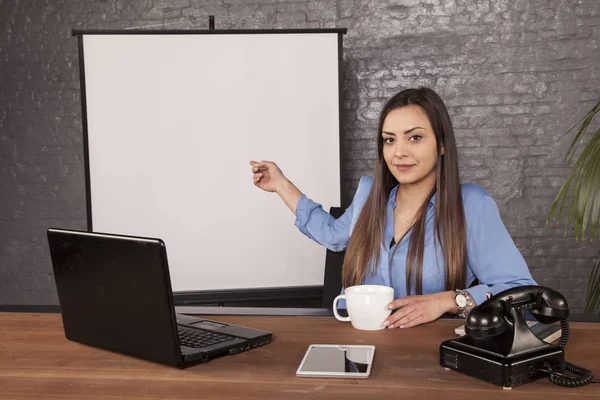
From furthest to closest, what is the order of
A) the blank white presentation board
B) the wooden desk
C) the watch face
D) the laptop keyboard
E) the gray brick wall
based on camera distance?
the gray brick wall → the blank white presentation board → the watch face → the laptop keyboard → the wooden desk

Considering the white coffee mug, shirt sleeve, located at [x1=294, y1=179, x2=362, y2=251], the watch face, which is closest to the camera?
the white coffee mug

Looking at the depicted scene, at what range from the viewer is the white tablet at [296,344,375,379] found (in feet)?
3.71

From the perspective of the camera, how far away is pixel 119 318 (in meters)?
1.24

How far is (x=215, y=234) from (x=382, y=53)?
4.98 feet

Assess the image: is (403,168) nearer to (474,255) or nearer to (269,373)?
(474,255)

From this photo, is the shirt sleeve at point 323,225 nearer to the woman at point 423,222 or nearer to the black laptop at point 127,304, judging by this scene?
the woman at point 423,222

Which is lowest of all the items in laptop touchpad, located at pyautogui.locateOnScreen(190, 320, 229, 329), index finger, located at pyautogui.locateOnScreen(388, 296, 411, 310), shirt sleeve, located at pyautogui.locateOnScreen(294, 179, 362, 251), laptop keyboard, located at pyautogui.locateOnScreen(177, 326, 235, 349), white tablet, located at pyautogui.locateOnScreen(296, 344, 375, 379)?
white tablet, located at pyautogui.locateOnScreen(296, 344, 375, 379)

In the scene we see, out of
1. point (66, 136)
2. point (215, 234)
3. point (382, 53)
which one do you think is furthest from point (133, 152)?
point (382, 53)

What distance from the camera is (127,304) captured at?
3.95ft

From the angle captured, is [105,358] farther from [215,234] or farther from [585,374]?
[215,234]

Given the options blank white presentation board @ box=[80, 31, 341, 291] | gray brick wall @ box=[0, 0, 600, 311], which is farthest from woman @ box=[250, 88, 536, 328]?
gray brick wall @ box=[0, 0, 600, 311]

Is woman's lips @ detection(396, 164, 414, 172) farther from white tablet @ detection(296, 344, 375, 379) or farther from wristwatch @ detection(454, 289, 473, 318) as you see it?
white tablet @ detection(296, 344, 375, 379)

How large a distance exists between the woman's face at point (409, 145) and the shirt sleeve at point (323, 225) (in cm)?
27

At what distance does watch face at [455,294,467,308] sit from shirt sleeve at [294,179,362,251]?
2.11 ft
